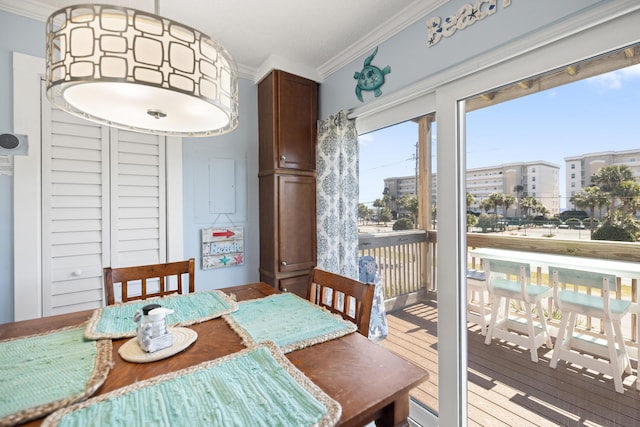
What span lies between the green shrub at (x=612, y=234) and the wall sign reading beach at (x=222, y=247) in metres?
2.29

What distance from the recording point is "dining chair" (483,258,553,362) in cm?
148

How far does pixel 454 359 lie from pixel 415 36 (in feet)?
6.15

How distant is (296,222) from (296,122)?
84 centimetres

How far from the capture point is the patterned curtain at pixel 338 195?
7.53 feet

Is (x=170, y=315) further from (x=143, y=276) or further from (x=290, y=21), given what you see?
(x=290, y=21)

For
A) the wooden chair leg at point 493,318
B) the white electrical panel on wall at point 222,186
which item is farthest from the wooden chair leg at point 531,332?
the white electrical panel on wall at point 222,186

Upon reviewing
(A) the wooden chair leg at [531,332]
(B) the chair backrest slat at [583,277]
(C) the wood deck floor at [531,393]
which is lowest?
(C) the wood deck floor at [531,393]

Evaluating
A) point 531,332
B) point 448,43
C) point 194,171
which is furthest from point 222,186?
point 531,332

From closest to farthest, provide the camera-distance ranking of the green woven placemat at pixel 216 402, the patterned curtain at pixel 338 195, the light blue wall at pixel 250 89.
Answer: the green woven placemat at pixel 216 402, the light blue wall at pixel 250 89, the patterned curtain at pixel 338 195

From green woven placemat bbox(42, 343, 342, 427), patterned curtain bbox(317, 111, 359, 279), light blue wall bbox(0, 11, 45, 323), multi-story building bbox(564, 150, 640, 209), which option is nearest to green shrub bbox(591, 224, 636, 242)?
multi-story building bbox(564, 150, 640, 209)

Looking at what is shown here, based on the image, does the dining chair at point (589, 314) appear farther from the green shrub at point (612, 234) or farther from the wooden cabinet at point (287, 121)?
the wooden cabinet at point (287, 121)

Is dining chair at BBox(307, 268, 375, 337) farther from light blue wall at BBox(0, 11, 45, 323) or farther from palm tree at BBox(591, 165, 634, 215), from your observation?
light blue wall at BBox(0, 11, 45, 323)

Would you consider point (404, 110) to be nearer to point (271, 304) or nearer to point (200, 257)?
point (271, 304)

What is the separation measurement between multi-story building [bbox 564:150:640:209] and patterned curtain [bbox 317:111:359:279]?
133 cm
